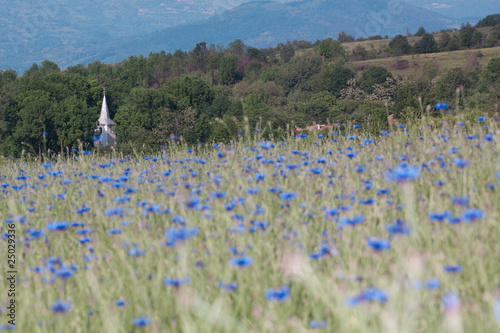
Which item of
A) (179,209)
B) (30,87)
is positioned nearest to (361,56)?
(30,87)

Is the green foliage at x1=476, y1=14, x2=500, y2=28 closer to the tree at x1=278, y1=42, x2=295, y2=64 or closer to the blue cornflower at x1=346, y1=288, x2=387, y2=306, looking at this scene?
the tree at x1=278, y1=42, x2=295, y2=64

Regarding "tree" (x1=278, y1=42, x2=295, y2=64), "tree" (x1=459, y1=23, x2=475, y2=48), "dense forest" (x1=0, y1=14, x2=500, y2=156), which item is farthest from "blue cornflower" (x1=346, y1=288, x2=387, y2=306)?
"tree" (x1=459, y1=23, x2=475, y2=48)

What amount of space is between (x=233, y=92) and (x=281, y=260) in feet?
281

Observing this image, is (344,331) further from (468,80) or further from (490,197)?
(468,80)

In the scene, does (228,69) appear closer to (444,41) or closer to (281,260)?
(444,41)

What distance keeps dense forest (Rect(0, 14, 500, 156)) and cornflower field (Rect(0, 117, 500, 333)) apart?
5.77 metres

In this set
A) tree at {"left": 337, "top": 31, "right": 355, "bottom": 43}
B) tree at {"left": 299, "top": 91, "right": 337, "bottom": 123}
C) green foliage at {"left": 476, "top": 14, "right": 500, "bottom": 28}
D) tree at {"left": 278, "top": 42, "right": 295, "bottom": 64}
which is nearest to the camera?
tree at {"left": 299, "top": 91, "right": 337, "bottom": 123}

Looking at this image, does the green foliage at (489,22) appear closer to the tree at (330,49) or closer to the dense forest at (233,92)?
the dense forest at (233,92)

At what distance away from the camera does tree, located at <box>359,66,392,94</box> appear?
87.4 meters

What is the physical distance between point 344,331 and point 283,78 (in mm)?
101018

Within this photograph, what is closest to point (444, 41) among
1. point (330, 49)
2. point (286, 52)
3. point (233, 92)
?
point (330, 49)

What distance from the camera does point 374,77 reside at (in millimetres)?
88188

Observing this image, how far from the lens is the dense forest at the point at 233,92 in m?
47.5

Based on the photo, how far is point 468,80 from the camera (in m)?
74.0
